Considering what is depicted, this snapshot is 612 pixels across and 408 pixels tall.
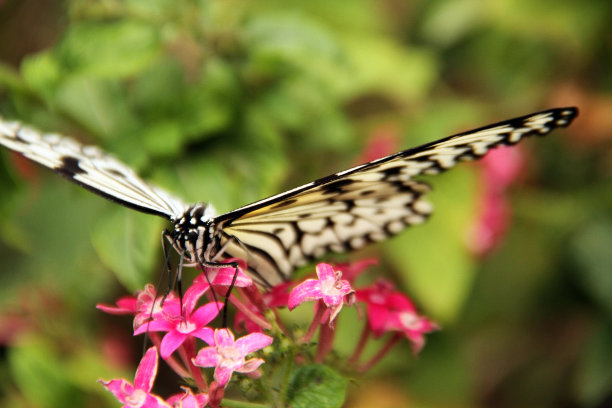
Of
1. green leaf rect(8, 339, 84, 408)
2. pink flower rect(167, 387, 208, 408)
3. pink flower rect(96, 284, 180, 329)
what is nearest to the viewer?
pink flower rect(167, 387, 208, 408)

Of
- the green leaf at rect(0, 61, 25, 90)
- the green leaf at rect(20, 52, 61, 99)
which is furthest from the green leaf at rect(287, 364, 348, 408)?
the green leaf at rect(0, 61, 25, 90)

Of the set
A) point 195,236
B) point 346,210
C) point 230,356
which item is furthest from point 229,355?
point 346,210

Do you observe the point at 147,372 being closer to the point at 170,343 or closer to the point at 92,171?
the point at 170,343

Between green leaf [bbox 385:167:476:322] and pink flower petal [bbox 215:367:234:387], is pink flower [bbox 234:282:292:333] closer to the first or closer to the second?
→ pink flower petal [bbox 215:367:234:387]

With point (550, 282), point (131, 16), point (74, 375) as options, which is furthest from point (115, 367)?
point (550, 282)

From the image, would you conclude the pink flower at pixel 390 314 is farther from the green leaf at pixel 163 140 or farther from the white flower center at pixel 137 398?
the green leaf at pixel 163 140

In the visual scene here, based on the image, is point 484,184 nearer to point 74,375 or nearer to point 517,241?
point 517,241
